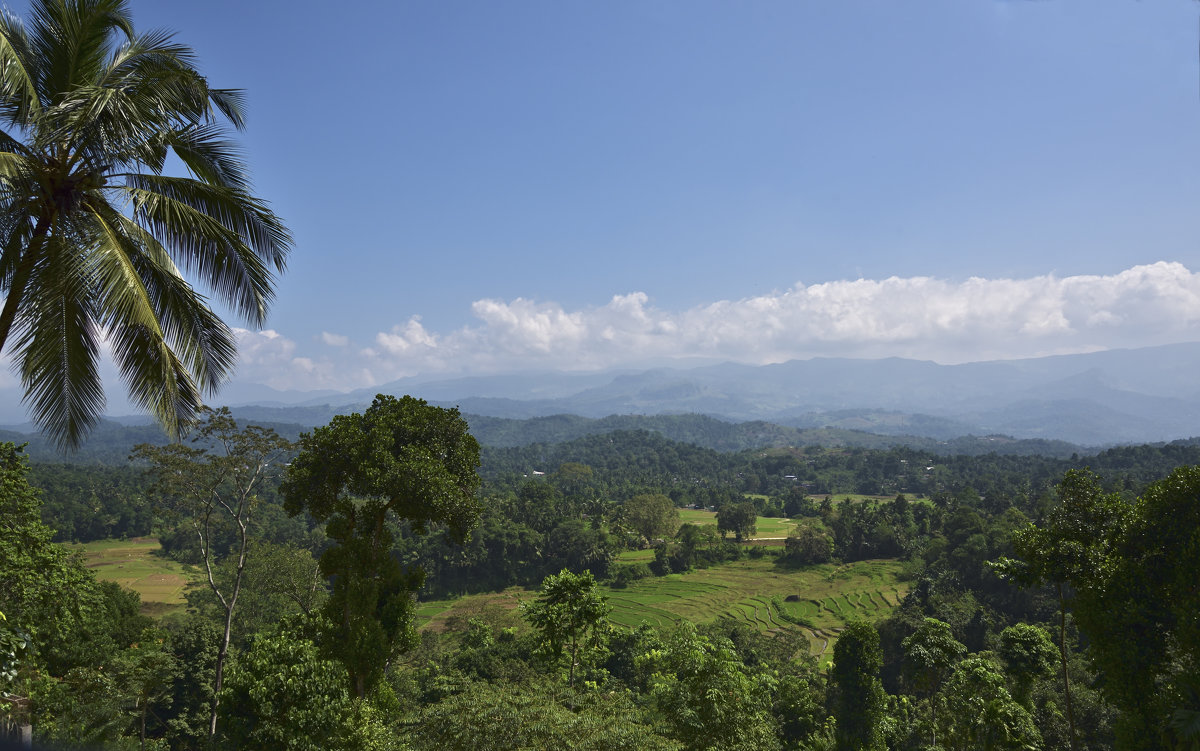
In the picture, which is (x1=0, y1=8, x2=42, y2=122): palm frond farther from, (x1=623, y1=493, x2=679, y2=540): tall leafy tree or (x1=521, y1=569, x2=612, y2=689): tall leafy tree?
(x1=623, y1=493, x2=679, y2=540): tall leafy tree

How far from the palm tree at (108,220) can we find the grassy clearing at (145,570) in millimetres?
47209

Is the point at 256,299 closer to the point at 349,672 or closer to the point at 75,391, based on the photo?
the point at 75,391

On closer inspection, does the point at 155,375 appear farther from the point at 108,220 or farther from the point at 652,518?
the point at 652,518

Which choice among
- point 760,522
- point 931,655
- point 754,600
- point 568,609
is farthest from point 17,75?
point 760,522

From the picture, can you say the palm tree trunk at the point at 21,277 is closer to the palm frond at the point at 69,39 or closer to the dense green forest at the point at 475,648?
the palm frond at the point at 69,39

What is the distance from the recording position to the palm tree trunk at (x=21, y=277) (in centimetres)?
536

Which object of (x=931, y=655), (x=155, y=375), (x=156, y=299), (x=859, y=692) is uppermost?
(x=156, y=299)

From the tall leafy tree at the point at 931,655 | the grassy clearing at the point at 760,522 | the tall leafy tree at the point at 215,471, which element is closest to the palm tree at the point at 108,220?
the tall leafy tree at the point at 215,471

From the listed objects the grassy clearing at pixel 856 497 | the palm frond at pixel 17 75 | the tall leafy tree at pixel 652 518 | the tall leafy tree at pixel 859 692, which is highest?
the palm frond at pixel 17 75

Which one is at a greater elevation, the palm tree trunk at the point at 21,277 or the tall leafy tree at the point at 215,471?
the palm tree trunk at the point at 21,277

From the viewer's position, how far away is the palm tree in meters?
Answer: 5.36

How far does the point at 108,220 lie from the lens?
590 cm

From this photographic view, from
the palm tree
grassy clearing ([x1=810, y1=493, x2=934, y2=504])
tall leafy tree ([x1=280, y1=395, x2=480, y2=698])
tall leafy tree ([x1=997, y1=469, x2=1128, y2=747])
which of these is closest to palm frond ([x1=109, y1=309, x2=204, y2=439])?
the palm tree

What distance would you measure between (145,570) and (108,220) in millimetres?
73524
